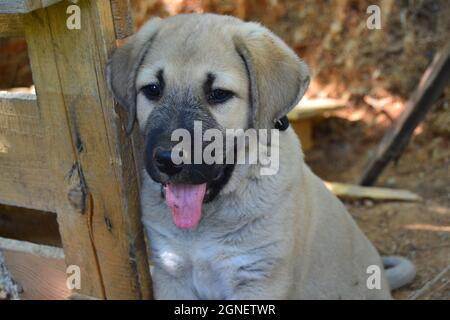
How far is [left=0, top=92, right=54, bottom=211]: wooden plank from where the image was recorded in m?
3.17

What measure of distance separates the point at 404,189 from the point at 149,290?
9.30 ft

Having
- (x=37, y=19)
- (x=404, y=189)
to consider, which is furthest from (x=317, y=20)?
(x=37, y=19)

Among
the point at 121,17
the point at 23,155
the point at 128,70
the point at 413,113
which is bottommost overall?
the point at 413,113

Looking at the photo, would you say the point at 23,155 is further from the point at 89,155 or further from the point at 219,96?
the point at 219,96

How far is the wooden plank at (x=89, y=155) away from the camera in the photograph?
2.92 metres

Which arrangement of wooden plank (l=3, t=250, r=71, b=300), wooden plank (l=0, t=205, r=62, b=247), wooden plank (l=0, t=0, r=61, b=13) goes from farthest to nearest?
wooden plank (l=0, t=205, r=62, b=247)
wooden plank (l=3, t=250, r=71, b=300)
wooden plank (l=0, t=0, r=61, b=13)

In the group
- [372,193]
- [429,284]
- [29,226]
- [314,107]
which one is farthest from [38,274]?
[314,107]

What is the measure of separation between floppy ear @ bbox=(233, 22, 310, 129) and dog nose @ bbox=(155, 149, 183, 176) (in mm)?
441

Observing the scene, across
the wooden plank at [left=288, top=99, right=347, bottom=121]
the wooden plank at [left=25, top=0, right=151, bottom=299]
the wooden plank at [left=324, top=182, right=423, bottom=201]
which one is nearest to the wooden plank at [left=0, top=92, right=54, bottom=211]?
the wooden plank at [left=25, top=0, right=151, bottom=299]

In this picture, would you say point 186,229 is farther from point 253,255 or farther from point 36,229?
point 36,229

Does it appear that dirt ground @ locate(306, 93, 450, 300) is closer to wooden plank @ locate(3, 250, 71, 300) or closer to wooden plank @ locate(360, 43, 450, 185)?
wooden plank @ locate(360, 43, 450, 185)

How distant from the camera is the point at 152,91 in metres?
→ 2.98

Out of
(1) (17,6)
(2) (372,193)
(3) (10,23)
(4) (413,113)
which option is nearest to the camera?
(1) (17,6)

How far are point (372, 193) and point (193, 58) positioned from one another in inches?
113
